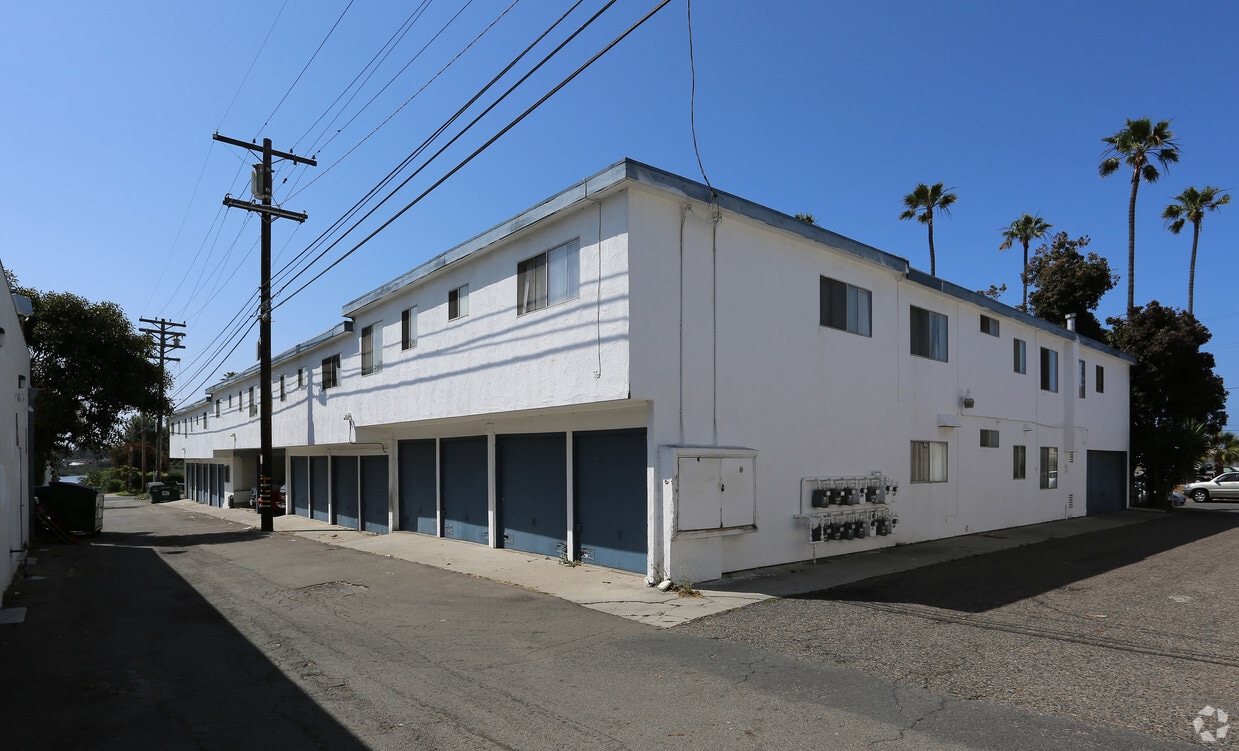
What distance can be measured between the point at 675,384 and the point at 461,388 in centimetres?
508

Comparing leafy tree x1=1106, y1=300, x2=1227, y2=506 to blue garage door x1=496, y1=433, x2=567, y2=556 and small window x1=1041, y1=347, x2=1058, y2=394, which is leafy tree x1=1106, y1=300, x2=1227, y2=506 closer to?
small window x1=1041, y1=347, x2=1058, y2=394

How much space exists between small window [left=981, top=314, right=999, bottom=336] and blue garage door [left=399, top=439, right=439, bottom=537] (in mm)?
14012

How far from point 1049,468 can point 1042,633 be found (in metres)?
16.0

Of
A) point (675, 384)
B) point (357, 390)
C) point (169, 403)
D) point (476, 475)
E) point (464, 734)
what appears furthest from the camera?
point (169, 403)

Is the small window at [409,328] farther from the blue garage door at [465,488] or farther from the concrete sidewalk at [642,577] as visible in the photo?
the concrete sidewalk at [642,577]

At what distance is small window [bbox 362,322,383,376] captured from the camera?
18.1 metres

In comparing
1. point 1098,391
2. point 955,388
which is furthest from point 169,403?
point 1098,391

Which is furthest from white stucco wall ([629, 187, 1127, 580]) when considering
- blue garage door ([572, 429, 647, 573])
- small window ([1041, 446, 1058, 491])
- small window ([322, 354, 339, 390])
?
small window ([322, 354, 339, 390])

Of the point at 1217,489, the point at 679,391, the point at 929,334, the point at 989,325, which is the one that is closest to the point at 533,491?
the point at 679,391

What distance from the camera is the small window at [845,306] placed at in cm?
1359

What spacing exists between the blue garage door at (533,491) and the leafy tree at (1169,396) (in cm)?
2471

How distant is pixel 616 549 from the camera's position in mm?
11867

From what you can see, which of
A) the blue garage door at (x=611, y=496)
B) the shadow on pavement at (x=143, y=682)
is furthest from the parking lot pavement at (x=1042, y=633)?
the shadow on pavement at (x=143, y=682)

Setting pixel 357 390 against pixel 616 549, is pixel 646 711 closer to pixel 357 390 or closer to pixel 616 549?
pixel 616 549
